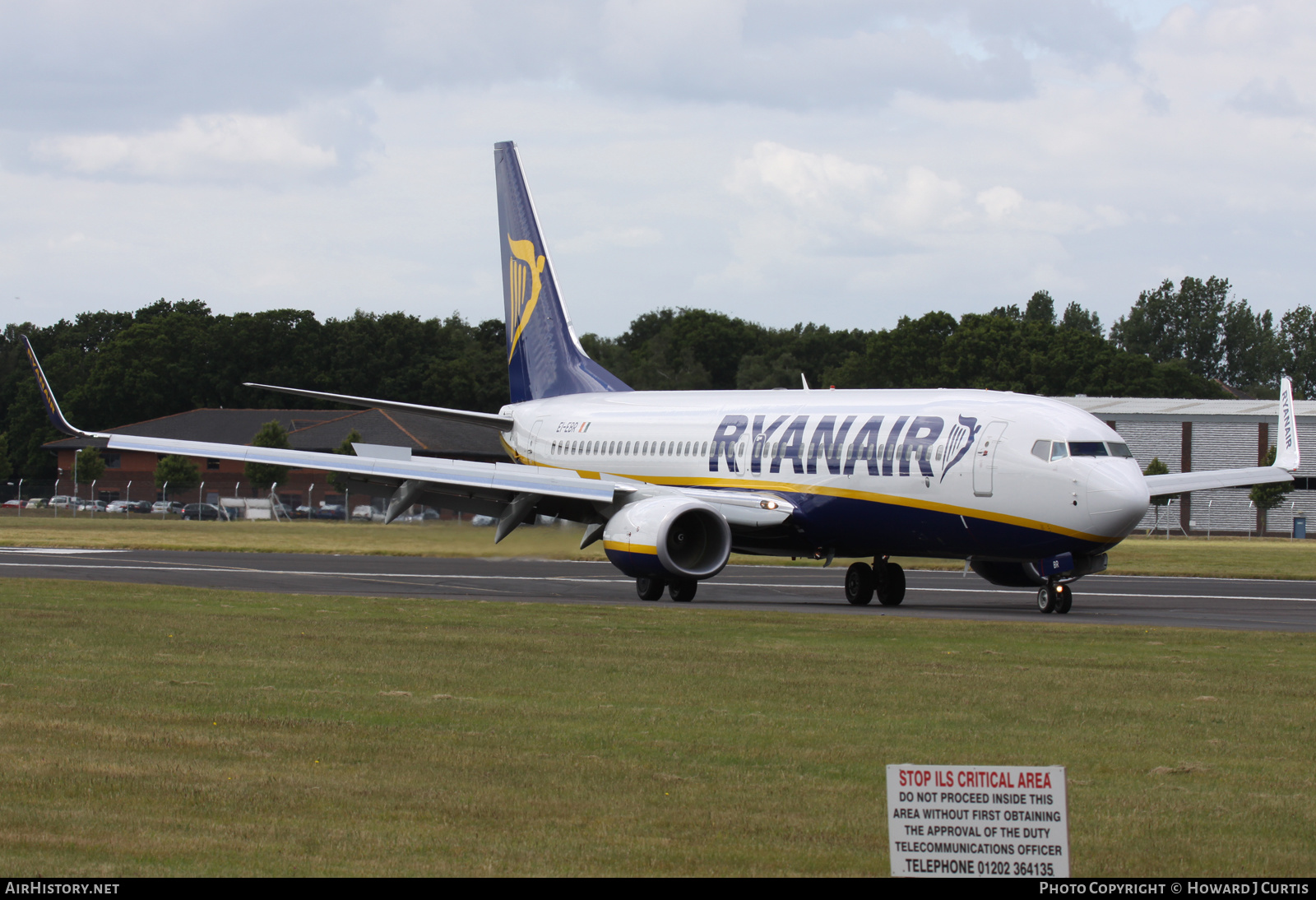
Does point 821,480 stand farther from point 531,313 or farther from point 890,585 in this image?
point 531,313

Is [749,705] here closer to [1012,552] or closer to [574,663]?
[574,663]

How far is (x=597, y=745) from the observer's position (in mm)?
10312

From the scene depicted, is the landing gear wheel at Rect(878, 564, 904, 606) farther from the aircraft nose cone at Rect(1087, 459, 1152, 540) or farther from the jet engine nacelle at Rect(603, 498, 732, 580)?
the aircraft nose cone at Rect(1087, 459, 1152, 540)

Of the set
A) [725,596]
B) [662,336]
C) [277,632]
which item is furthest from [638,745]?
[662,336]

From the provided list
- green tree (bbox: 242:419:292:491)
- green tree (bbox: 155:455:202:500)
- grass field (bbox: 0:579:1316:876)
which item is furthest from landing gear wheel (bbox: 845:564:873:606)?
green tree (bbox: 155:455:202:500)

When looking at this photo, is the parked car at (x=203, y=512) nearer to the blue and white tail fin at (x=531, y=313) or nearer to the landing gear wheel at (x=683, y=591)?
the blue and white tail fin at (x=531, y=313)

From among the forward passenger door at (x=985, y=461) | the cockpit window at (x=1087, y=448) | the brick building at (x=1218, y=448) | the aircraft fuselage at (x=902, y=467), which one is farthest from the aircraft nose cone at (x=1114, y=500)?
the brick building at (x=1218, y=448)

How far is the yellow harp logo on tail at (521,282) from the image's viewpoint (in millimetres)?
35906

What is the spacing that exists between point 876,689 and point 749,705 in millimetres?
1628

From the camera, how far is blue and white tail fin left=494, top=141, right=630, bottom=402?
3544 cm

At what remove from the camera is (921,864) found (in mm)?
5465

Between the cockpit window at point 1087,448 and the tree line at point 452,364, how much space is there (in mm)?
83934

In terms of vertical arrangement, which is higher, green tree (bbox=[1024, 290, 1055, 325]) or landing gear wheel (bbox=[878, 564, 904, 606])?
green tree (bbox=[1024, 290, 1055, 325])

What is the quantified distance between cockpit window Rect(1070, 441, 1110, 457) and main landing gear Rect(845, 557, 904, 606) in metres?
4.47
